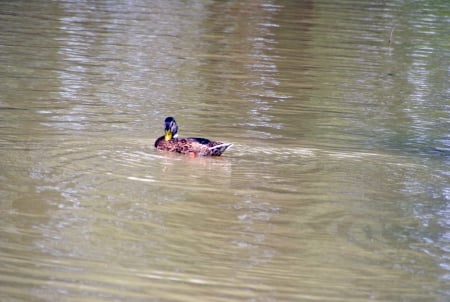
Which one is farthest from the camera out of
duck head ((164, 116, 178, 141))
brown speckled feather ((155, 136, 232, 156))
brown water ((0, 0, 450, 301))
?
duck head ((164, 116, 178, 141))

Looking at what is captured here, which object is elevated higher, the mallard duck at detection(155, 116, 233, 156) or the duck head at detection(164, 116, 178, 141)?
the duck head at detection(164, 116, 178, 141)

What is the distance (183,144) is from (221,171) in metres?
0.74

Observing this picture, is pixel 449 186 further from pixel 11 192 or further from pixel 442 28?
pixel 442 28

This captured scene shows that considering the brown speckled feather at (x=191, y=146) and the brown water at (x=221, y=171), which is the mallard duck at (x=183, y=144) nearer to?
the brown speckled feather at (x=191, y=146)

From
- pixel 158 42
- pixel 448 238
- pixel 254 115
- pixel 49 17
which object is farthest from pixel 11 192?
pixel 49 17

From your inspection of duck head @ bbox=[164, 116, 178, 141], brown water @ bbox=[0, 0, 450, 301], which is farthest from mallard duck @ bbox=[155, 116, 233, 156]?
brown water @ bbox=[0, 0, 450, 301]

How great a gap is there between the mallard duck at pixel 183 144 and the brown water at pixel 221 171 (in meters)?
0.11

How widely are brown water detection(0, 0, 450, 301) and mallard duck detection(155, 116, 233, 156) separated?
4.5 inches

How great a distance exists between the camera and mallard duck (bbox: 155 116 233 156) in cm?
1095

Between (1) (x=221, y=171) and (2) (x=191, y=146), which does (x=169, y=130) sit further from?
(1) (x=221, y=171)

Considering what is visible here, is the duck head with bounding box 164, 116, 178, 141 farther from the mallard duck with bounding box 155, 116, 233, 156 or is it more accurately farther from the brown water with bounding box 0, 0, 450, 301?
the brown water with bounding box 0, 0, 450, 301

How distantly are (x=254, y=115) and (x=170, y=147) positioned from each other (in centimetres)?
258

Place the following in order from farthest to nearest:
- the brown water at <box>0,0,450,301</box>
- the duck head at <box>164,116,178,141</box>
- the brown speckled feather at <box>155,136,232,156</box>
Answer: the duck head at <box>164,116,178,141</box> → the brown speckled feather at <box>155,136,232,156</box> → the brown water at <box>0,0,450,301</box>

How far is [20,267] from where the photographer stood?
7.29m
